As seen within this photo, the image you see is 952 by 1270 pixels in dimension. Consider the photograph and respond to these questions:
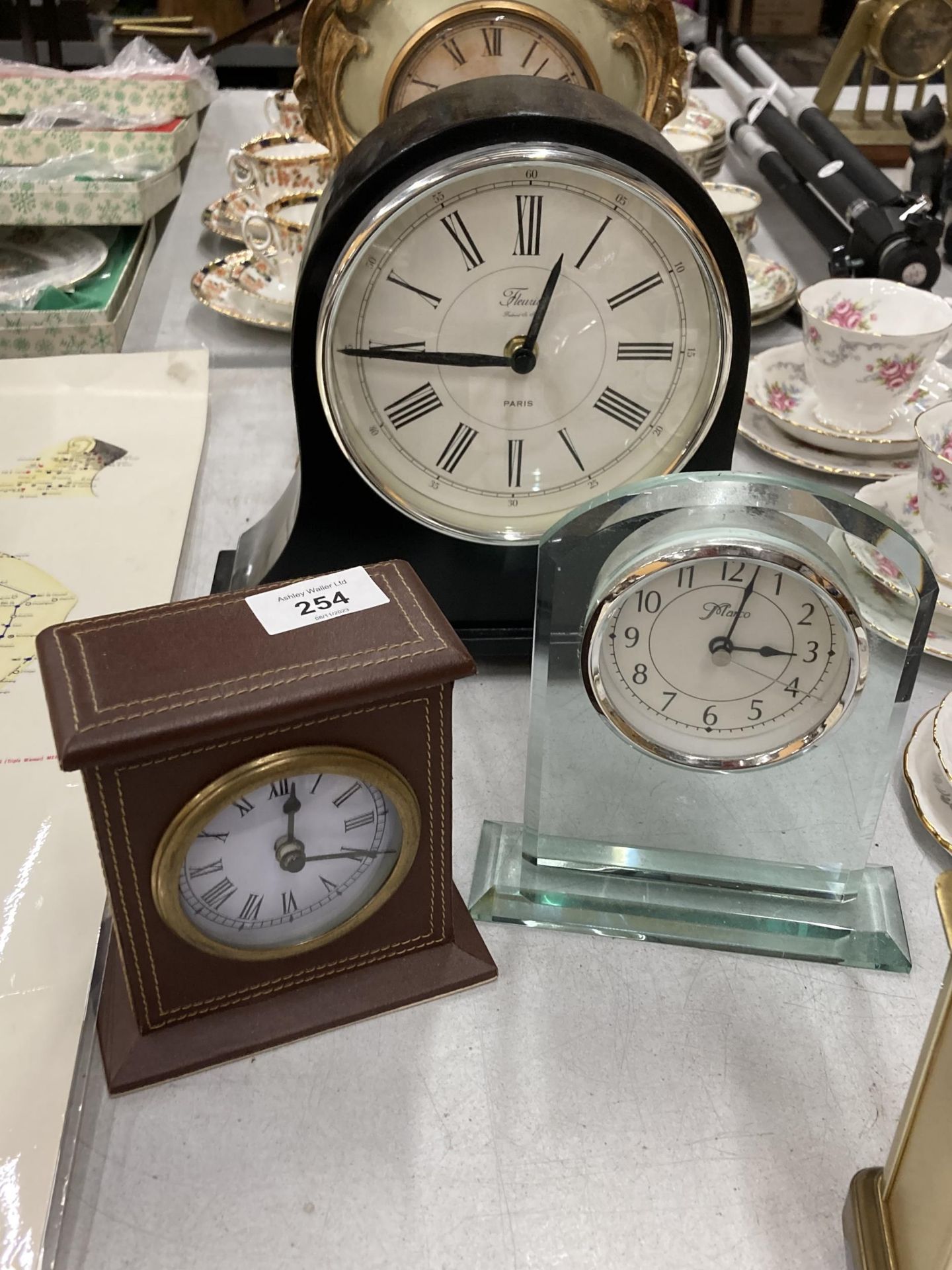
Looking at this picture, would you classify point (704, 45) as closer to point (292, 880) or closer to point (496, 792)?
point (496, 792)

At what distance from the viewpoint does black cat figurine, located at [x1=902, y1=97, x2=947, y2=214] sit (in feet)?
4.62

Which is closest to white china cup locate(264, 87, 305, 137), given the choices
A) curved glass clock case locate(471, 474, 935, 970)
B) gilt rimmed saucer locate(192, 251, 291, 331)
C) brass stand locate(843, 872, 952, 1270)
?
gilt rimmed saucer locate(192, 251, 291, 331)

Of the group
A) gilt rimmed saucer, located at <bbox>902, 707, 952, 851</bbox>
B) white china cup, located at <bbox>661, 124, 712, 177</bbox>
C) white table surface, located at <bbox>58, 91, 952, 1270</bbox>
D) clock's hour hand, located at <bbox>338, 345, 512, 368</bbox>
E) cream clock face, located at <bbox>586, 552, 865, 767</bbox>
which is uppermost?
clock's hour hand, located at <bbox>338, 345, 512, 368</bbox>

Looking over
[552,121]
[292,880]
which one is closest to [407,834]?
[292,880]

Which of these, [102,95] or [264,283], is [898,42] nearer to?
[264,283]

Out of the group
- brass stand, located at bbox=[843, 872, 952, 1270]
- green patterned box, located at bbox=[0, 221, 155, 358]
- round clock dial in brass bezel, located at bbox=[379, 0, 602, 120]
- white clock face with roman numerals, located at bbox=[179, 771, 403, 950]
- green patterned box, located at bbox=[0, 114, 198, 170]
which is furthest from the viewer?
green patterned box, located at bbox=[0, 114, 198, 170]

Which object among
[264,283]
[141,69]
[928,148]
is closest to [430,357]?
[264,283]

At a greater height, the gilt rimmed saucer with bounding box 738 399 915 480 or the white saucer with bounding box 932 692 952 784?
the white saucer with bounding box 932 692 952 784

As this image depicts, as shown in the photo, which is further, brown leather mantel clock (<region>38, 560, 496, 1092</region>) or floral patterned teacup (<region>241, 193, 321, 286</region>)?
floral patterned teacup (<region>241, 193, 321, 286</region>)

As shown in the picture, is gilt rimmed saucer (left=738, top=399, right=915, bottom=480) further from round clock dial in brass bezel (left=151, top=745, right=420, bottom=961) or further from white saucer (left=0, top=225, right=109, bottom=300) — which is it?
white saucer (left=0, top=225, right=109, bottom=300)

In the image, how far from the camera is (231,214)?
147 cm

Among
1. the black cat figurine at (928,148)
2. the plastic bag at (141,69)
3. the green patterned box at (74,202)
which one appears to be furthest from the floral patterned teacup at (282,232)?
the black cat figurine at (928,148)

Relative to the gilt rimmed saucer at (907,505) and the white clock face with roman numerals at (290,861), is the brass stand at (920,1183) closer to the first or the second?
the white clock face with roman numerals at (290,861)

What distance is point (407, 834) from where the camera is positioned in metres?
0.58
